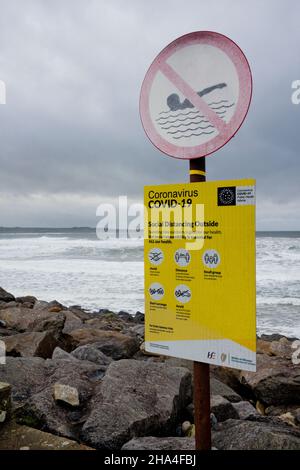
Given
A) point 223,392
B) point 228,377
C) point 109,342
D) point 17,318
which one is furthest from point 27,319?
point 223,392

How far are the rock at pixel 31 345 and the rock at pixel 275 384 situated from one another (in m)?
2.97

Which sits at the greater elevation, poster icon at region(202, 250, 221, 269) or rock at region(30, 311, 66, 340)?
poster icon at region(202, 250, 221, 269)

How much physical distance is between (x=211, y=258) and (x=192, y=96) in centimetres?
99

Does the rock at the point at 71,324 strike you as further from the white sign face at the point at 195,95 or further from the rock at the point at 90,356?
the white sign face at the point at 195,95

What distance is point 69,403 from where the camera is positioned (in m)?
3.52

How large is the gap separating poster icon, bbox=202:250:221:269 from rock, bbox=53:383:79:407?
202 cm

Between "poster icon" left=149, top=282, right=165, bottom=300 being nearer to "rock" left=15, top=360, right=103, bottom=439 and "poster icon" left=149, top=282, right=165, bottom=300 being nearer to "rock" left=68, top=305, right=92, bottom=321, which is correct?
"rock" left=15, top=360, right=103, bottom=439

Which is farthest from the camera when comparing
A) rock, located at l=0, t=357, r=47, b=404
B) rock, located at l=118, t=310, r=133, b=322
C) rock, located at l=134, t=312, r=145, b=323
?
rock, located at l=118, t=310, r=133, b=322

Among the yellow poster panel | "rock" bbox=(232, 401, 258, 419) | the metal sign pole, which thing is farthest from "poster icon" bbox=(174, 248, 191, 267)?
"rock" bbox=(232, 401, 258, 419)

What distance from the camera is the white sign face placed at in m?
2.28

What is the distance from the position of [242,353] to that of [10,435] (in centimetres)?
197

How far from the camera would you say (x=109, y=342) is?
6.55 metres

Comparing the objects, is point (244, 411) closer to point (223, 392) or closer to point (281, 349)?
point (223, 392)
